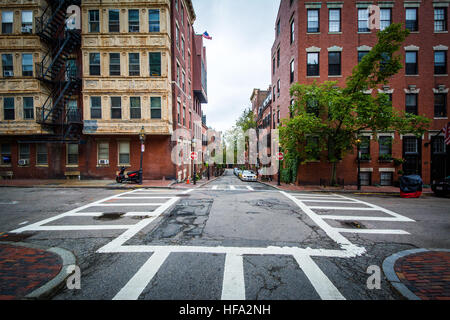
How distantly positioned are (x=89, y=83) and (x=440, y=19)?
32.0 m

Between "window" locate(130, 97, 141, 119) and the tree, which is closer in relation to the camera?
the tree

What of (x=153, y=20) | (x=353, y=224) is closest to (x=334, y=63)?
(x=153, y=20)

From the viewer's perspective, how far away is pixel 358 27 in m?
18.4

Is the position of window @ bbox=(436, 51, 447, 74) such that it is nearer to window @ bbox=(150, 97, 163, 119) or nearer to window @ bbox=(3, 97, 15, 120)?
window @ bbox=(150, 97, 163, 119)

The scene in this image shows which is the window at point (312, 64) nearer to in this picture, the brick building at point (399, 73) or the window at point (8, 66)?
the brick building at point (399, 73)

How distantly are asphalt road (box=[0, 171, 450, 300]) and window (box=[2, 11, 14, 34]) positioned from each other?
17709 millimetres

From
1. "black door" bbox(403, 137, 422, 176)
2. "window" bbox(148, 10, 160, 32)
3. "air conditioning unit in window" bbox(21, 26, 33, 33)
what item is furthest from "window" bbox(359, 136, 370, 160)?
"air conditioning unit in window" bbox(21, 26, 33, 33)

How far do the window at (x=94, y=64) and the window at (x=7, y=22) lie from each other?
7.56 m

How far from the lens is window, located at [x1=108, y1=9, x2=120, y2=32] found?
17.0 m

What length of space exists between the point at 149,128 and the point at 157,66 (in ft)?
17.8

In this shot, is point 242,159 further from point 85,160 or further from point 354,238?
point 354,238

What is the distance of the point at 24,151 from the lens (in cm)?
1848

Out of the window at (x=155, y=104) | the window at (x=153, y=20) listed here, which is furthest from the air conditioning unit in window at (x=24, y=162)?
the window at (x=153, y=20)

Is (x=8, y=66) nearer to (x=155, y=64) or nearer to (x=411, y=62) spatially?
(x=155, y=64)
